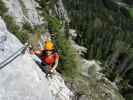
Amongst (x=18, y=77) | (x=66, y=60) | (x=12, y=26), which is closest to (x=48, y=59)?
(x=18, y=77)

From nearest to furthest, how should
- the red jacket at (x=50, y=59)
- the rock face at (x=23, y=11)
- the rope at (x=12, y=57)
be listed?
the rope at (x=12, y=57) < the red jacket at (x=50, y=59) < the rock face at (x=23, y=11)

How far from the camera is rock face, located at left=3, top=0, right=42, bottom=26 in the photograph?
14234 mm

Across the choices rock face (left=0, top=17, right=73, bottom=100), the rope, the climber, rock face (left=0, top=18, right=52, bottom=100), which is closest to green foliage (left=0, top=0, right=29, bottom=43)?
the climber

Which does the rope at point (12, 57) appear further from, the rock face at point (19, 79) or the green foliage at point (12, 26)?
the green foliage at point (12, 26)

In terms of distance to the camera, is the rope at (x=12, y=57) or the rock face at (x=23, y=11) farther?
the rock face at (x=23, y=11)

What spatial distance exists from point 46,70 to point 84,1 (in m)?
41.1

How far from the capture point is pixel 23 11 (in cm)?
1559

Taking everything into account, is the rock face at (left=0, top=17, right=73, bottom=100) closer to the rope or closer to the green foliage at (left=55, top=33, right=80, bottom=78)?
the rope

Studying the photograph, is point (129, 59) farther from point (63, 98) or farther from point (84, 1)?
point (63, 98)

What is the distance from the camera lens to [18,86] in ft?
26.1

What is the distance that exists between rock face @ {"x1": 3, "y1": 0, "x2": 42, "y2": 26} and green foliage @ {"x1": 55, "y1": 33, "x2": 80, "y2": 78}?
115 cm

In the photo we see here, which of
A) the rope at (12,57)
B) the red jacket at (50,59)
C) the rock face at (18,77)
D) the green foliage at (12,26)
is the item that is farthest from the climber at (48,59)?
the green foliage at (12,26)

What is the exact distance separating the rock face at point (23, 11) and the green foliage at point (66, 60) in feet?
3.79

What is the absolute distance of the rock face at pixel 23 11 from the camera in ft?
46.7
